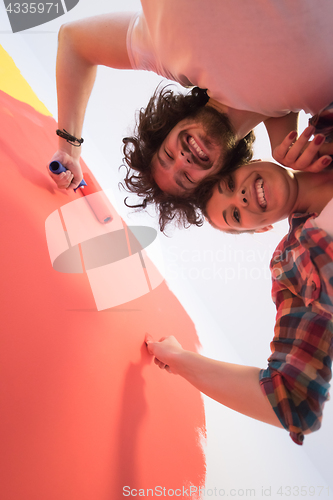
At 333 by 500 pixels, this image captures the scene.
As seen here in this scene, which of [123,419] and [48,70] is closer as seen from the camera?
[123,419]

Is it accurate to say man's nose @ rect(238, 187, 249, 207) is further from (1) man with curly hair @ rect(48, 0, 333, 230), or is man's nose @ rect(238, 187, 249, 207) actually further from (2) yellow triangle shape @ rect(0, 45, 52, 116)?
(2) yellow triangle shape @ rect(0, 45, 52, 116)

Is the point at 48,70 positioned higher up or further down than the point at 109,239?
higher up

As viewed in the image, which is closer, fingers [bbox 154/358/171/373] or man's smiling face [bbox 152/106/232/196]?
man's smiling face [bbox 152/106/232/196]

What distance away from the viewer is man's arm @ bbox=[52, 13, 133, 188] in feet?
2.89

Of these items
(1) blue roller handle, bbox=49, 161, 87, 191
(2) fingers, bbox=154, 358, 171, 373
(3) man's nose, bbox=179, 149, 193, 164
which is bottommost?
(2) fingers, bbox=154, 358, 171, 373

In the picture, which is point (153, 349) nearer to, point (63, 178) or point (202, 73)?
point (63, 178)

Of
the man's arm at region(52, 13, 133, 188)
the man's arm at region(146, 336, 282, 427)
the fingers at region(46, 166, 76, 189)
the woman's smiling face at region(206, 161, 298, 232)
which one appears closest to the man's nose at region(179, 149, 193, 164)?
the woman's smiling face at region(206, 161, 298, 232)

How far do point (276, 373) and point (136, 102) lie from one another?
5.37 ft

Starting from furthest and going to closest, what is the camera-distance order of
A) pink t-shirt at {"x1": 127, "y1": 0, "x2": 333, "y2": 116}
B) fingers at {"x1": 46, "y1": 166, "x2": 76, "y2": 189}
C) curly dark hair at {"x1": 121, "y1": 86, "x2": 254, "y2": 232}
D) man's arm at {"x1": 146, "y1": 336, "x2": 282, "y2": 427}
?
fingers at {"x1": 46, "y1": 166, "x2": 76, "y2": 189} < curly dark hair at {"x1": 121, "y1": 86, "x2": 254, "y2": 232} < man's arm at {"x1": 146, "y1": 336, "x2": 282, "y2": 427} < pink t-shirt at {"x1": 127, "y1": 0, "x2": 333, "y2": 116}

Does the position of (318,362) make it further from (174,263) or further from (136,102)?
(136,102)

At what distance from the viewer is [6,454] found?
0.59 meters

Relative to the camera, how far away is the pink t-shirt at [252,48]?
0.59 m

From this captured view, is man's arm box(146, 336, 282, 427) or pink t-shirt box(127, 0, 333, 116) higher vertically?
pink t-shirt box(127, 0, 333, 116)

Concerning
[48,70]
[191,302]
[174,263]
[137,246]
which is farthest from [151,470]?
[48,70]
